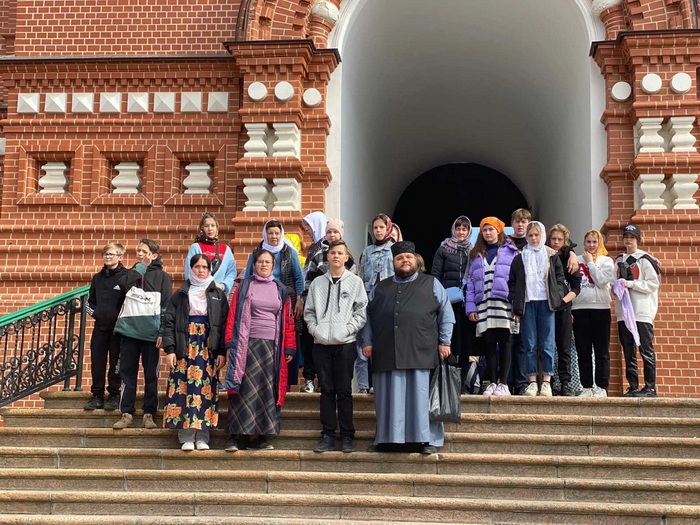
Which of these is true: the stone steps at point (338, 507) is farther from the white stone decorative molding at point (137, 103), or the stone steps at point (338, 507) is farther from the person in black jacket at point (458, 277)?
the white stone decorative molding at point (137, 103)

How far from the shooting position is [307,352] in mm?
8391

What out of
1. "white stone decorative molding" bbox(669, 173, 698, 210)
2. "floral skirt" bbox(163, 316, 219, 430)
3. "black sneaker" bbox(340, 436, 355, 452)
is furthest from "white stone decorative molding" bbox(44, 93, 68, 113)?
"white stone decorative molding" bbox(669, 173, 698, 210)

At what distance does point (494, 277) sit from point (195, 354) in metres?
2.56

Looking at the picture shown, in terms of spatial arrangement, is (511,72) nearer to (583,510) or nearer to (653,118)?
(653,118)

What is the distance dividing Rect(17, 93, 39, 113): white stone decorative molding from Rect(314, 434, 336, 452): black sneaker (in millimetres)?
5887

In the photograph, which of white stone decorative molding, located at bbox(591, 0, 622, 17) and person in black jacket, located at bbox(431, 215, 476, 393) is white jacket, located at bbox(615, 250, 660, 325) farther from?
white stone decorative molding, located at bbox(591, 0, 622, 17)

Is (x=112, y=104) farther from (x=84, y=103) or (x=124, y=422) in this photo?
(x=124, y=422)

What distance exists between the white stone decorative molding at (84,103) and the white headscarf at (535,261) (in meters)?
5.44

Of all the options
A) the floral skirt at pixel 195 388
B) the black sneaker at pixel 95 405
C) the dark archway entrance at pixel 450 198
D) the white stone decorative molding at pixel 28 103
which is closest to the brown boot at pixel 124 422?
the black sneaker at pixel 95 405

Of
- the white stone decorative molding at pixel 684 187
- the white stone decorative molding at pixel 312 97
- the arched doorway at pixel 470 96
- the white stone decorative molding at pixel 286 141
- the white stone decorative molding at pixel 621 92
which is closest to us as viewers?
the white stone decorative molding at pixel 684 187

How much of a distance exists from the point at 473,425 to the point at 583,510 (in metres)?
1.28

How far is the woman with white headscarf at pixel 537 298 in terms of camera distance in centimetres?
814

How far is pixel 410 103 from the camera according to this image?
14195 mm

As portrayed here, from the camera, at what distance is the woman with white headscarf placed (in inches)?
320
